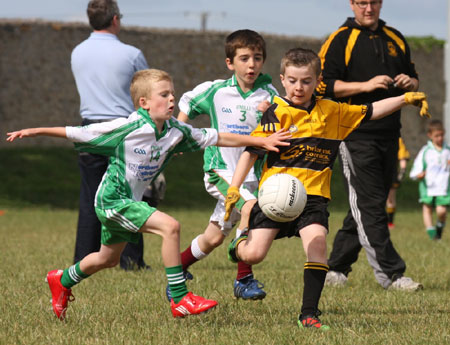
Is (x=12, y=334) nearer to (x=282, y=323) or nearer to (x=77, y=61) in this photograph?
(x=282, y=323)

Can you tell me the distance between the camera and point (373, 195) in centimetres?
776

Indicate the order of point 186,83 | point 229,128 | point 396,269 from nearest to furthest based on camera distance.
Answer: point 229,128, point 396,269, point 186,83

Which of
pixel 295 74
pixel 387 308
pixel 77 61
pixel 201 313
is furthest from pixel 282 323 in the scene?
pixel 77 61

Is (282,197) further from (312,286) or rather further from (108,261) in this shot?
(108,261)

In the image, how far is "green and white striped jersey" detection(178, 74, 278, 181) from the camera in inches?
282

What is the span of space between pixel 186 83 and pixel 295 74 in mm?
23092

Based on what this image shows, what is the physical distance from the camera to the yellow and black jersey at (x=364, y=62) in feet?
25.2

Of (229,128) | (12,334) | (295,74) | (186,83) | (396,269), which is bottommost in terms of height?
(186,83)

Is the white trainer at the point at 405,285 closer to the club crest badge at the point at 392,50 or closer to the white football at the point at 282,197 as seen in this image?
the club crest badge at the point at 392,50

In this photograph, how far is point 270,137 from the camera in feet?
19.3

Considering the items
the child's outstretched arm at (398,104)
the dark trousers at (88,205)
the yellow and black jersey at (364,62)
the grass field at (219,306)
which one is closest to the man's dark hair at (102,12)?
the dark trousers at (88,205)

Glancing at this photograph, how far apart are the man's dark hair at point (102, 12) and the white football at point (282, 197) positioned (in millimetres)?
3390

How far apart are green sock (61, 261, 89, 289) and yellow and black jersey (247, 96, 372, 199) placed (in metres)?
1.45

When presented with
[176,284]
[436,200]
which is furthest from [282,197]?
[436,200]
